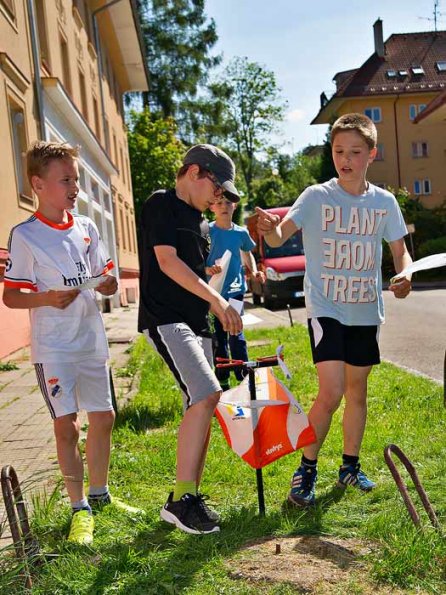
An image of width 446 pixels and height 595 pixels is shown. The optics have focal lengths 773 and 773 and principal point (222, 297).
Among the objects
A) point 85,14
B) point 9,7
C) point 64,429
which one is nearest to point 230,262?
point 64,429

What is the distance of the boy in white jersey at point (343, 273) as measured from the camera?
3.86 m

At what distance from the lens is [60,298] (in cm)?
336

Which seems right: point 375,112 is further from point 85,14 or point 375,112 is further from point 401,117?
point 85,14

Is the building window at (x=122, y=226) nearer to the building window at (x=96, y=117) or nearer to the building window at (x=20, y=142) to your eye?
the building window at (x=96, y=117)

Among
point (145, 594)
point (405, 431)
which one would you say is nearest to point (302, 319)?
point (405, 431)

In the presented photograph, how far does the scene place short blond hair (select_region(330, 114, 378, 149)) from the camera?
3.90 m

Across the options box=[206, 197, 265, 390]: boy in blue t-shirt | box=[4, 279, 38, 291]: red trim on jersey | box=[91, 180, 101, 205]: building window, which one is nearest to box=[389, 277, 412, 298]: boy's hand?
box=[4, 279, 38, 291]: red trim on jersey

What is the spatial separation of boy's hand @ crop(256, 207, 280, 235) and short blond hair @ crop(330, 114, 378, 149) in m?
Answer: 0.59

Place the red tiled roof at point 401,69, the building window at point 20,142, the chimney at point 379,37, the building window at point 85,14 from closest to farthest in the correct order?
the building window at point 20,142, the building window at point 85,14, the red tiled roof at point 401,69, the chimney at point 379,37

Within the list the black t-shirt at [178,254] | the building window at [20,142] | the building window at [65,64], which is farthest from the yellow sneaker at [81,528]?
the building window at [65,64]

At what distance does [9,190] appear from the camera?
11.6 meters

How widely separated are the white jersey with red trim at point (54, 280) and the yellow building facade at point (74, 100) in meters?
6.98

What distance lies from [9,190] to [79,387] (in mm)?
8519

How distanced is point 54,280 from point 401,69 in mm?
54703
